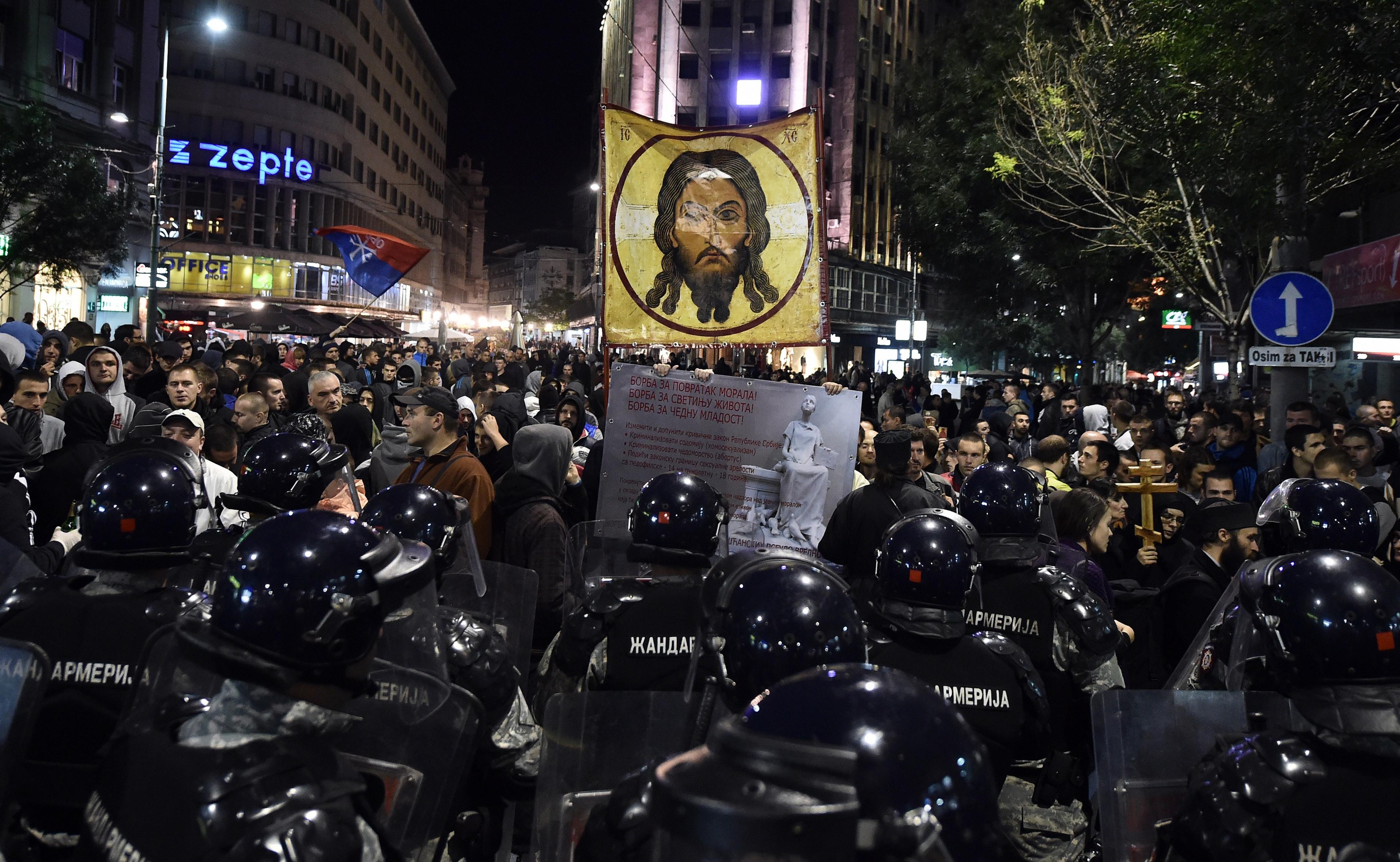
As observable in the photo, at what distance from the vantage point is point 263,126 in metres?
55.1

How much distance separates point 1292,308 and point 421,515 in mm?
8014

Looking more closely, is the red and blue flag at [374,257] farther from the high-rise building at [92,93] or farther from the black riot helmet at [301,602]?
the black riot helmet at [301,602]

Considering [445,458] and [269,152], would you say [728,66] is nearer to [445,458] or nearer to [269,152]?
[269,152]

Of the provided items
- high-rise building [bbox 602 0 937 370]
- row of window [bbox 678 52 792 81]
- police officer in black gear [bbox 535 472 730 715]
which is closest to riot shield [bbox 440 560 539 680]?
police officer in black gear [bbox 535 472 730 715]

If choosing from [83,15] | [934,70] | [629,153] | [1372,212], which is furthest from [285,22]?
[629,153]

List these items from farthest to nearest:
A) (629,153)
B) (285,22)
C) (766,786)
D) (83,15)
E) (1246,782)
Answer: (285,22), (83,15), (629,153), (1246,782), (766,786)

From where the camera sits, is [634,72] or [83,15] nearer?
[83,15]

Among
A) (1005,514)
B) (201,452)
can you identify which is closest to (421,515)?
(1005,514)

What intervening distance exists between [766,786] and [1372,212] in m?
23.0

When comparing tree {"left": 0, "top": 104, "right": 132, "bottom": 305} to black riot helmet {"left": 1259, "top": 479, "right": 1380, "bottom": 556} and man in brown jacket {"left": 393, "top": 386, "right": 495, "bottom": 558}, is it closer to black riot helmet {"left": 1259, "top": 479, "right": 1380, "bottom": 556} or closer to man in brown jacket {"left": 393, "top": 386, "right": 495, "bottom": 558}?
man in brown jacket {"left": 393, "top": 386, "right": 495, "bottom": 558}

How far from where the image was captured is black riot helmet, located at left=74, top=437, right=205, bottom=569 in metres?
3.10

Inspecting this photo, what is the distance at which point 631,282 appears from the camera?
7.27m

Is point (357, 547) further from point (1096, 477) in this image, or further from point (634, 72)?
point (634, 72)

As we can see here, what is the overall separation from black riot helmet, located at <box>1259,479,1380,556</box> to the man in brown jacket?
3750 millimetres
